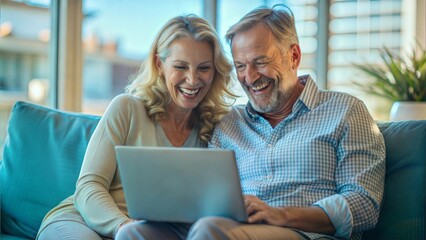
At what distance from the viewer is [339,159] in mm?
1832

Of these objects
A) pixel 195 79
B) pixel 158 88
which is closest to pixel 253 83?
pixel 195 79

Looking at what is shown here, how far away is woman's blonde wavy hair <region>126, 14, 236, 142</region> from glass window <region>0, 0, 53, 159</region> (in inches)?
43.6

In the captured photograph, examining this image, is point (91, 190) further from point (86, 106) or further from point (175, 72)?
point (86, 106)

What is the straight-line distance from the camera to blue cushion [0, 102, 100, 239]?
220 cm

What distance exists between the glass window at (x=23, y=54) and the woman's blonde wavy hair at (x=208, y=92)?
1.11 metres

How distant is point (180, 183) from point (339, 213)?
472mm

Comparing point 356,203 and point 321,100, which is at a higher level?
point 321,100

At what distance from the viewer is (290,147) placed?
190cm

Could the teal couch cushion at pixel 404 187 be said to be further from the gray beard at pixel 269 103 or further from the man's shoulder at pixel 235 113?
the man's shoulder at pixel 235 113

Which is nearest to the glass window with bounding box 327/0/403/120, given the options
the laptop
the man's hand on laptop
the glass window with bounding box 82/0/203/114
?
the glass window with bounding box 82/0/203/114

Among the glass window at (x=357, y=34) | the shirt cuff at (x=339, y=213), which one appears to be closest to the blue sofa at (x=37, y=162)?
the shirt cuff at (x=339, y=213)

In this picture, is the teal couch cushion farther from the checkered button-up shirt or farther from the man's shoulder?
the man's shoulder

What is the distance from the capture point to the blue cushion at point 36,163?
2.20m

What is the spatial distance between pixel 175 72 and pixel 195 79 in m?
0.08
